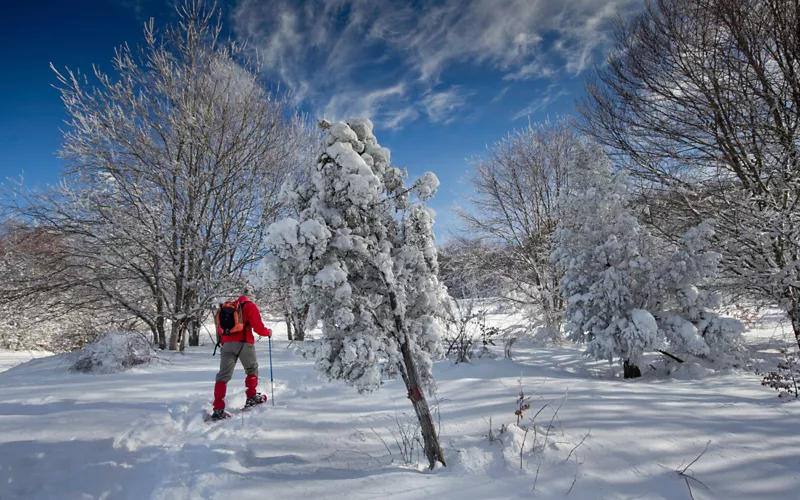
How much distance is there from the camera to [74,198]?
304 inches

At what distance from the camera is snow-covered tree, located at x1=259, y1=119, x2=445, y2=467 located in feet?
9.49

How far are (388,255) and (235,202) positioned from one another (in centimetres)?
851

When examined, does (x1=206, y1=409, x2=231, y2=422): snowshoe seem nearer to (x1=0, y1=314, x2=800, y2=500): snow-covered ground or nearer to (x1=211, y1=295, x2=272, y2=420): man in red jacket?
(x1=0, y1=314, x2=800, y2=500): snow-covered ground

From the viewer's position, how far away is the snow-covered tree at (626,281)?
5.95 metres

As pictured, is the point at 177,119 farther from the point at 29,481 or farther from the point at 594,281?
the point at 594,281

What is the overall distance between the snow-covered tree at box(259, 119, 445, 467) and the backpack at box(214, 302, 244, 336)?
2.08 m

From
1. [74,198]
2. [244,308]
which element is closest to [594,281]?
[244,308]

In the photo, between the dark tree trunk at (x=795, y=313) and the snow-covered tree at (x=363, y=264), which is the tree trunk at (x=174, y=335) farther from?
the dark tree trunk at (x=795, y=313)

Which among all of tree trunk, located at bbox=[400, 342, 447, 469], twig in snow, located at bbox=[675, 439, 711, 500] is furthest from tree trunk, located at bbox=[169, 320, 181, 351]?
twig in snow, located at bbox=[675, 439, 711, 500]

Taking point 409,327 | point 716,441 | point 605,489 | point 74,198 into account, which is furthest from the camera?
point 74,198

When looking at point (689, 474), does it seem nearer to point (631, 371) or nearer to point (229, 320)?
point (631, 371)

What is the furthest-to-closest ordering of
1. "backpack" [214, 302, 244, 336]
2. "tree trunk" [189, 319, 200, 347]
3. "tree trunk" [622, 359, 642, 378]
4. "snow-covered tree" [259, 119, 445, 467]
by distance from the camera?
"tree trunk" [189, 319, 200, 347] < "tree trunk" [622, 359, 642, 378] < "backpack" [214, 302, 244, 336] < "snow-covered tree" [259, 119, 445, 467]

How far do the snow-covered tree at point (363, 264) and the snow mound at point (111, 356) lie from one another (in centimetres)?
485

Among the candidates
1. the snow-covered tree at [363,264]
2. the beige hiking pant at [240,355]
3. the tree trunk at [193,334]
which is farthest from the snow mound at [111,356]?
the snow-covered tree at [363,264]
